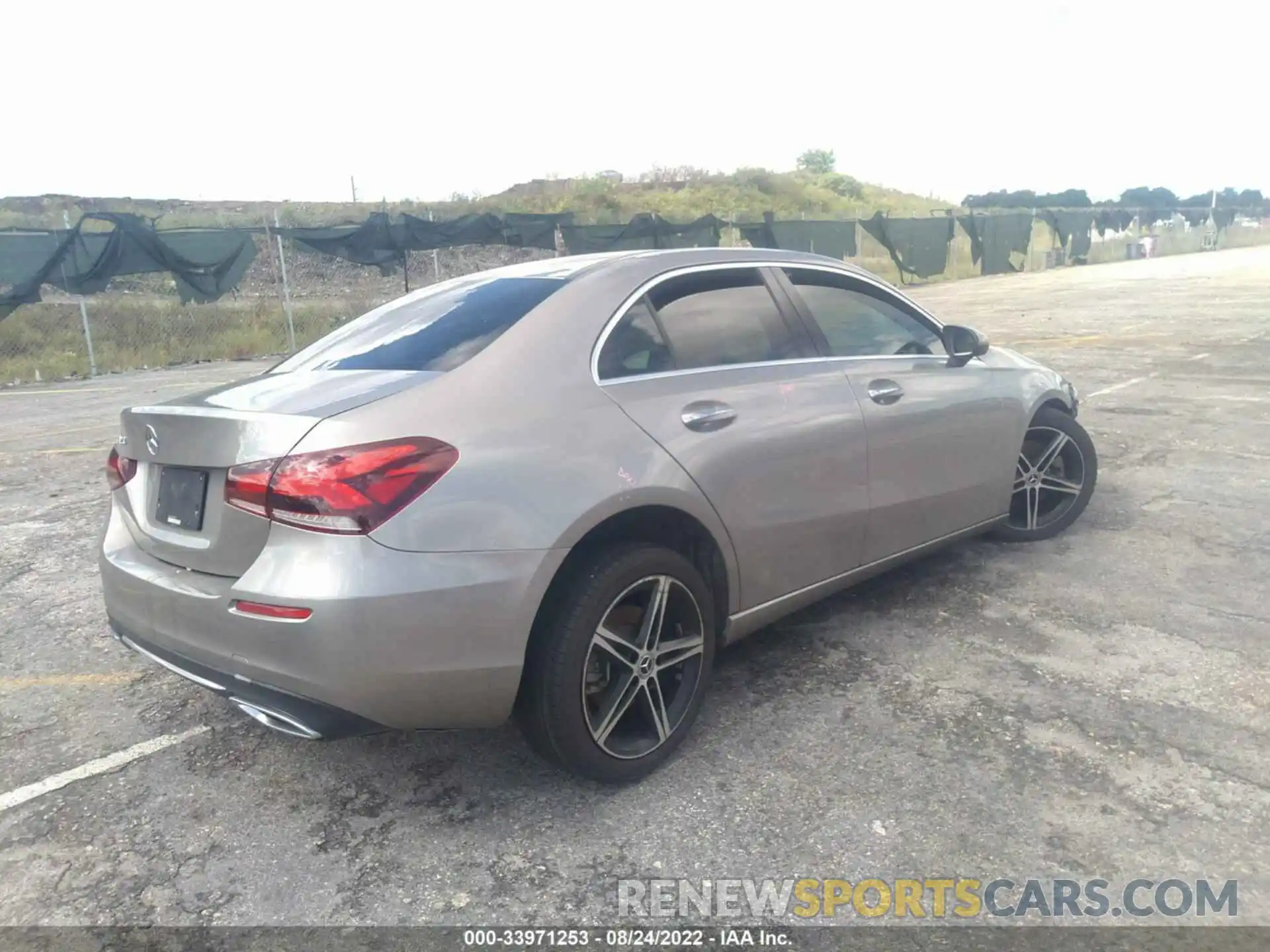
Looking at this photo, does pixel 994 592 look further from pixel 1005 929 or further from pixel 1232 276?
pixel 1232 276

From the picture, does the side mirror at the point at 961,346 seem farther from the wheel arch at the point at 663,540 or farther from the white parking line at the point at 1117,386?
the white parking line at the point at 1117,386

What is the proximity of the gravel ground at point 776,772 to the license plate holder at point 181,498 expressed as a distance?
868 millimetres

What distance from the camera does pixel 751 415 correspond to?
3238mm

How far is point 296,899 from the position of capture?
7.95 feet

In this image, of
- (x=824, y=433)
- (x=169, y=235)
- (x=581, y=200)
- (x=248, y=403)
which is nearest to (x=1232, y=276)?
(x=581, y=200)

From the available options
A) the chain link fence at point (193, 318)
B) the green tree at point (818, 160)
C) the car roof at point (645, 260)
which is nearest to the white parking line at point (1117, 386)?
the car roof at point (645, 260)

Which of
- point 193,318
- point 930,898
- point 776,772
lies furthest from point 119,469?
point 193,318

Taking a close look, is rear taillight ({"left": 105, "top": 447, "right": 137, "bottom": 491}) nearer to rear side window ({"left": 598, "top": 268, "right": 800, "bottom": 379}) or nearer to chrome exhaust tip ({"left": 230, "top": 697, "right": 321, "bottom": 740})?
chrome exhaust tip ({"left": 230, "top": 697, "right": 321, "bottom": 740})

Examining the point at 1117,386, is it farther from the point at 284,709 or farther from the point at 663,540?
the point at 284,709

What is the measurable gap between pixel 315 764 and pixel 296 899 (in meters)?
0.71

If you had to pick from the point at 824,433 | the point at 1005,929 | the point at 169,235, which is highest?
the point at 169,235

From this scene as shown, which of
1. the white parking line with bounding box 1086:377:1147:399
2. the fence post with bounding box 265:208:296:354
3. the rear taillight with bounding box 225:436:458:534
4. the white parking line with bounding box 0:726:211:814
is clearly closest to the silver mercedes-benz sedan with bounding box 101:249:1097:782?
the rear taillight with bounding box 225:436:458:534

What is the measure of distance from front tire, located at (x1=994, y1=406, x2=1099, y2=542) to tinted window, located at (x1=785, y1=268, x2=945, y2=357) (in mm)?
954

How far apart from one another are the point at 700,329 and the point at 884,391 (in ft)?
3.05
